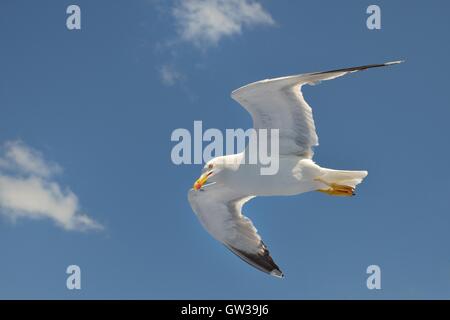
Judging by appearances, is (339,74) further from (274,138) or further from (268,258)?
(268,258)

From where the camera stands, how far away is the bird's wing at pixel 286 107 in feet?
31.2

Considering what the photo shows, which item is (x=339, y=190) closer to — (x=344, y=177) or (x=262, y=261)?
(x=344, y=177)

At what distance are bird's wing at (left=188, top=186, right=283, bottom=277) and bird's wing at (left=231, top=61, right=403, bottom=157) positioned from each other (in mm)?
1894

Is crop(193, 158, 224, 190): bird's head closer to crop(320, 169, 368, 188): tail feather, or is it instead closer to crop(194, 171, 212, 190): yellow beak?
crop(194, 171, 212, 190): yellow beak

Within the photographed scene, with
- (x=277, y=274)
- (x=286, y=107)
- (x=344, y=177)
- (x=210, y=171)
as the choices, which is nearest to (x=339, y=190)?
(x=344, y=177)

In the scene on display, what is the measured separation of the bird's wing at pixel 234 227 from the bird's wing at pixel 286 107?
6.21ft

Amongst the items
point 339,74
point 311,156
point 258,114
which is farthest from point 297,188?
point 339,74

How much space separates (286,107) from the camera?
999cm

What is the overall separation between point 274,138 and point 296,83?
1074mm

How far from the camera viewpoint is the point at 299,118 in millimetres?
10172

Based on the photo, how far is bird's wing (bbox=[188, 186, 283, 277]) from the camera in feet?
38.8

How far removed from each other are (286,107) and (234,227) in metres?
2.93

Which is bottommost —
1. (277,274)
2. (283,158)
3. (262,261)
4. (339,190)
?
(277,274)

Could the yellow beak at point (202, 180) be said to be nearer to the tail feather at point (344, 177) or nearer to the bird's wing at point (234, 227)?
the bird's wing at point (234, 227)
